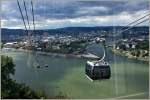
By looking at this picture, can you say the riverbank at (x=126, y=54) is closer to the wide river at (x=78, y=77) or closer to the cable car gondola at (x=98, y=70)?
the wide river at (x=78, y=77)

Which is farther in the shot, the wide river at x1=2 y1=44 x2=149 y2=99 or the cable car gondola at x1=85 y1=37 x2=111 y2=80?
the cable car gondola at x1=85 y1=37 x2=111 y2=80

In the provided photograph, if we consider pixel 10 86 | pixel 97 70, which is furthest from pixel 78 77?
pixel 10 86

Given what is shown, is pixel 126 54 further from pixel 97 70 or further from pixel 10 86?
pixel 10 86

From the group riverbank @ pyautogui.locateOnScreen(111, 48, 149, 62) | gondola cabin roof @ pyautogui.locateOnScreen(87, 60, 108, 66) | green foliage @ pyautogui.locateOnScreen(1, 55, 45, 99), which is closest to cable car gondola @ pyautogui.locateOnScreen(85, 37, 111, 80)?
gondola cabin roof @ pyautogui.locateOnScreen(87, 60, 108, 66)

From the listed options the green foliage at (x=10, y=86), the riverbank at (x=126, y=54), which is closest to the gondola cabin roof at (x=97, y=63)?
the riverbank at (x=126, y=54)

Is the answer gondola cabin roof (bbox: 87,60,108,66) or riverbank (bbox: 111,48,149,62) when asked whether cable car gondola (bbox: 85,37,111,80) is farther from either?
riverbank (bbox: 111,48,149,62)
